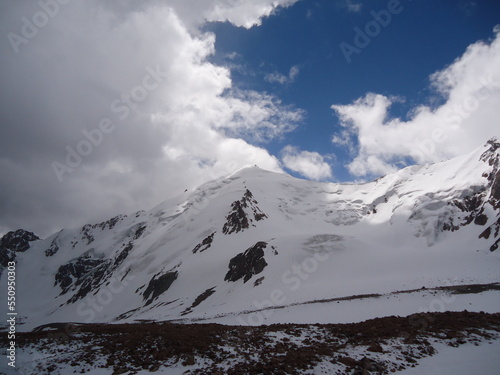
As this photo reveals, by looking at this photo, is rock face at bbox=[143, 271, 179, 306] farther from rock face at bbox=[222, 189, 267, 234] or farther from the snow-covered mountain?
rock face at bbox=[222, 189, 267, 234]

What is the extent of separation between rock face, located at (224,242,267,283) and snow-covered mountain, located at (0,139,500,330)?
36 cm

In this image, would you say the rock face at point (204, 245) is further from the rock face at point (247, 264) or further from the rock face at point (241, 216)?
the rock face at point (247, 264)

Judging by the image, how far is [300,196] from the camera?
176625 millimetres

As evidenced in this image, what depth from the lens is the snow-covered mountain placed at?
45625 mm

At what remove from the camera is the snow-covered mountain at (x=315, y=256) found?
1796 inches

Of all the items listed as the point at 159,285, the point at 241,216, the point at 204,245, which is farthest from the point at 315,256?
the point at 159,285

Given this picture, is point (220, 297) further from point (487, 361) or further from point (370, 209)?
point (370, 209)

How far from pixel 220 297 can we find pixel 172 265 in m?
46.4

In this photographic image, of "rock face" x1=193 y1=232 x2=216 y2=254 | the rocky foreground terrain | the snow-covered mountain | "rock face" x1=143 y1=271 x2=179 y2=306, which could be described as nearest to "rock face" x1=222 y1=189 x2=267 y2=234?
the snow-covered mountain

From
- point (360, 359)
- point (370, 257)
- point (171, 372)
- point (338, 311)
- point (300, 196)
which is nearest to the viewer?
point (171, 372)

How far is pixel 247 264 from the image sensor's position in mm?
73562

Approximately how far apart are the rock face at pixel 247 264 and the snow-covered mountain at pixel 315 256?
36 centimetres

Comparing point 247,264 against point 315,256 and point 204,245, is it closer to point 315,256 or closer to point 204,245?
point 315,256

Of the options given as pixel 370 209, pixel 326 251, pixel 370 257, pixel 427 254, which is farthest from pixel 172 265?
pixel 370 209
